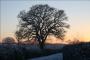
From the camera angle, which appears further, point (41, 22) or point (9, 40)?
point (9, 40)

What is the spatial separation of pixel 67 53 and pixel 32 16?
24.6 metres

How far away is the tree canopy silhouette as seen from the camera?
64.1 meters

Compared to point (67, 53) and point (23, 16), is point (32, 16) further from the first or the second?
point (67, 53)

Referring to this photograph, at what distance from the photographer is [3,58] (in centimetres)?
3684

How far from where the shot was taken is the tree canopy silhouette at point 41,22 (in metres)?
64.1

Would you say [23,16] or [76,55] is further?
[23,16]

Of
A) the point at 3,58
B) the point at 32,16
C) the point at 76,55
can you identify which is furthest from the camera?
the point at 32,16

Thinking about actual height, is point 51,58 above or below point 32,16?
below

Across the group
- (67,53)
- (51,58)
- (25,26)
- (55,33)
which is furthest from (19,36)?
(67,53)

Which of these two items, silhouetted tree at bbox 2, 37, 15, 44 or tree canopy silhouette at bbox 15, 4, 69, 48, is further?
silhouetted tree at bbox 2, 37, 15, 44

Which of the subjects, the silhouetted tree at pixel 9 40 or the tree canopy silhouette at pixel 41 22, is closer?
the tree canopy silhouette at pixel 41 22

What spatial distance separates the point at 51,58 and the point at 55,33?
20475mm

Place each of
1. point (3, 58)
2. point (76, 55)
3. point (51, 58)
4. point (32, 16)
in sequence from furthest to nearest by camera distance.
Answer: point (32, 16) < point (51, 58) < point (76, 55) < point (3, 58)

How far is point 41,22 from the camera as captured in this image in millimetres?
64812
